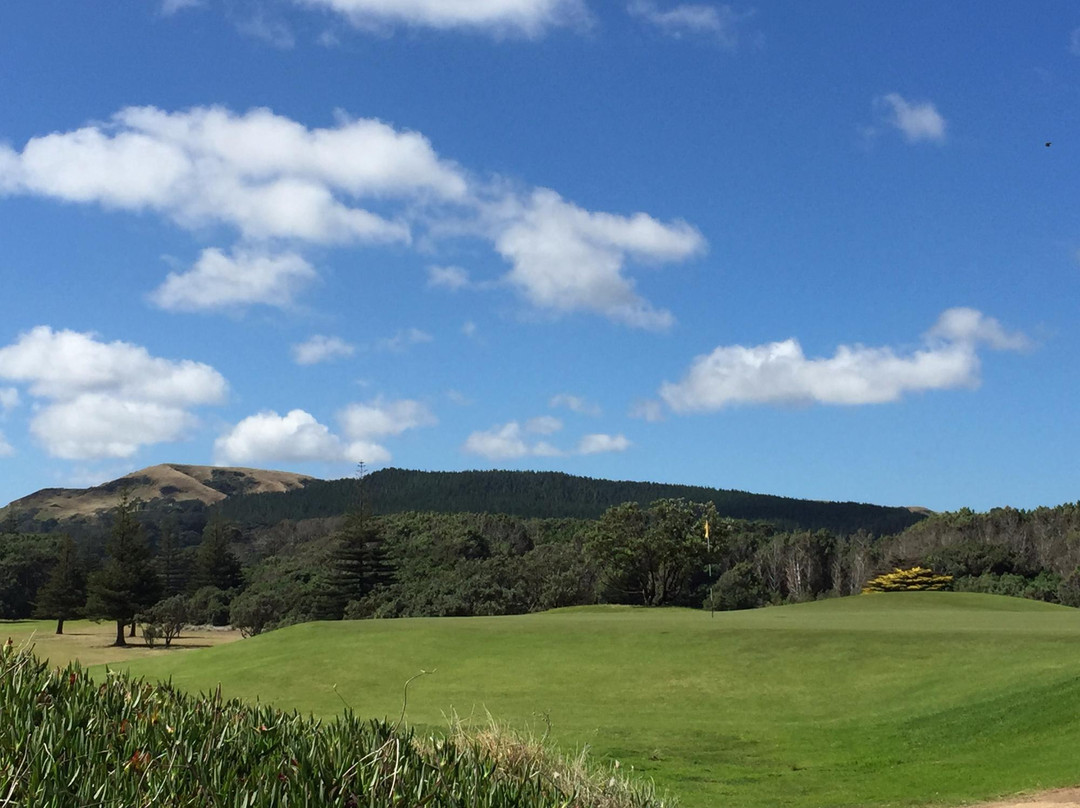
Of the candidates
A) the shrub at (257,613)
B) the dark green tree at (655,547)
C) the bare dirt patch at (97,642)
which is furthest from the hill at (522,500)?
the dark green tree at (655,547)

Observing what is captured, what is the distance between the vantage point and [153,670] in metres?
30.0

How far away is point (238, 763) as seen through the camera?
5523 millimetres

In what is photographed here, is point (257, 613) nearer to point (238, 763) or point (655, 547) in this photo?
point (655, 547)

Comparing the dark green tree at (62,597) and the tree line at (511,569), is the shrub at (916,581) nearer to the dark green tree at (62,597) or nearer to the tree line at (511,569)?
the tree line at (511,569)

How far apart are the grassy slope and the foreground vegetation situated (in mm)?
4942

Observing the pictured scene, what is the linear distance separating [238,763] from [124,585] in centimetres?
5980

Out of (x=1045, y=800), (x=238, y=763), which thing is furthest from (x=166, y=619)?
(x=238, y=763)

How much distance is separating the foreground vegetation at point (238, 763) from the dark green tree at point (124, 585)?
57426mm

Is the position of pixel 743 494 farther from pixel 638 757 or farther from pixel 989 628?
pixel 638 757

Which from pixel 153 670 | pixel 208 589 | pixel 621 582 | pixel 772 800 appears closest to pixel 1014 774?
pixel 772 800

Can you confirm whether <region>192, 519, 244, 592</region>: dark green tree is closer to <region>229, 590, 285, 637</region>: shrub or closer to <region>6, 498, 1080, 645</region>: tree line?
<region>6, 498, 1080, 645</region>: tree line

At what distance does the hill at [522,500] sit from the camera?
167 m

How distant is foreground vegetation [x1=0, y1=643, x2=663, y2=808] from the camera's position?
483 centimetres

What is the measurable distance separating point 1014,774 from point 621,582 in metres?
50.6
